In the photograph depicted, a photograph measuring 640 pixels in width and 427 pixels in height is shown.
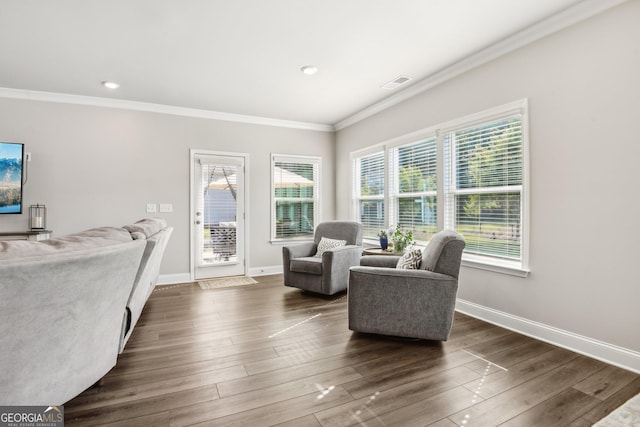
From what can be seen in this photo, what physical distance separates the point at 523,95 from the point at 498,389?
2.45 m

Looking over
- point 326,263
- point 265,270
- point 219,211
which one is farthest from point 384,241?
point 219,211

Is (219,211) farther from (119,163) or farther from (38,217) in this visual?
(38,217)


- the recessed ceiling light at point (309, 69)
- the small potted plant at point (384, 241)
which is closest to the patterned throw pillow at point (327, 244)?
the small potted plant at point (384, 241)

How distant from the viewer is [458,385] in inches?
79.5

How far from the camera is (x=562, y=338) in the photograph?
261cm

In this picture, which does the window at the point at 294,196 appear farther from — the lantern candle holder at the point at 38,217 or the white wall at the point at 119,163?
the lantern candle holder at the point at 38,217

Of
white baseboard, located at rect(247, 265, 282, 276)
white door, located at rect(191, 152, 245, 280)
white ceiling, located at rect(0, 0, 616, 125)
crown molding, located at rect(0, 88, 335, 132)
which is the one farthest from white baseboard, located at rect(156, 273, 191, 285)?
white ceiling, located at rect(0, 0, 616, 125)

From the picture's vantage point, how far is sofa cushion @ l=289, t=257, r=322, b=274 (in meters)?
4.01

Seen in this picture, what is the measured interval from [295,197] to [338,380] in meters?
4.05

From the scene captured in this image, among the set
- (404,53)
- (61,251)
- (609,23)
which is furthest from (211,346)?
(609,23)

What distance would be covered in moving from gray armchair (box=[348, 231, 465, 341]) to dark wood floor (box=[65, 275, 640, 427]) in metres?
0.14

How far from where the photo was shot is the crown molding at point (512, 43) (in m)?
2.44

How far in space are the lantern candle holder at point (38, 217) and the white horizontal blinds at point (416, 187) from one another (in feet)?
15.2

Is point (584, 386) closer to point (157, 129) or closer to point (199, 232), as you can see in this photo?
point (199, 232)
